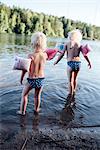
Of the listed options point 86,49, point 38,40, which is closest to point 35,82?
point 38,40

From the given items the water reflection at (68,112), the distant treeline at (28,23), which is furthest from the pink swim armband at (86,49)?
the distant treeline at (28,23)

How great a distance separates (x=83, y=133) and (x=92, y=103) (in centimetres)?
222

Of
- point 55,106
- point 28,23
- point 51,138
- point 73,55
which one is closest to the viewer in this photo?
point 51,138

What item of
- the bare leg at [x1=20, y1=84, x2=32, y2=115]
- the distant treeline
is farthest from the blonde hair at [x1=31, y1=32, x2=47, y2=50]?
the distant treeline

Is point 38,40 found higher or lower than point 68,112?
higher

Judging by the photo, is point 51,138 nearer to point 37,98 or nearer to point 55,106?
point 37,98

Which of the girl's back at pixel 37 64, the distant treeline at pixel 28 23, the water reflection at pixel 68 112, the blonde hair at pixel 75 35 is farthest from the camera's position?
the distant treeline at pixel 28 23

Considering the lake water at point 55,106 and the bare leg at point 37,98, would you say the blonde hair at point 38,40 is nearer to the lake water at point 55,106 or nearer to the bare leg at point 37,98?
the bare leg at point 37,98

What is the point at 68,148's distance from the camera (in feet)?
14.6

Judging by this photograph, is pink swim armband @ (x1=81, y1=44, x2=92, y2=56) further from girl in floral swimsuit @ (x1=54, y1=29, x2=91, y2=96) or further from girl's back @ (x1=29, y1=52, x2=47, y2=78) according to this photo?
girl's back @ (x1=29, y1=52, x2=47, y2=78)

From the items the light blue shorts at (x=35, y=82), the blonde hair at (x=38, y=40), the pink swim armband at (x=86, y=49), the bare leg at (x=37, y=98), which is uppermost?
the blonde hair at (x=38, y=40)

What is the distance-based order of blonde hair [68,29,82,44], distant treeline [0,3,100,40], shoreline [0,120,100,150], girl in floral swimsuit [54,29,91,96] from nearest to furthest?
shoreline [0,120,100,150] < blonde hair [68,29,82,44] < girl in floral swimsuit [54,29,91,96] < distant treeline [0,3,100,40]

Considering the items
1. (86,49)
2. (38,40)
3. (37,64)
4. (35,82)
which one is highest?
(38,40)

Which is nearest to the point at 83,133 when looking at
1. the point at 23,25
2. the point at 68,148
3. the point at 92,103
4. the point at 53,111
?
the point at 68,148
